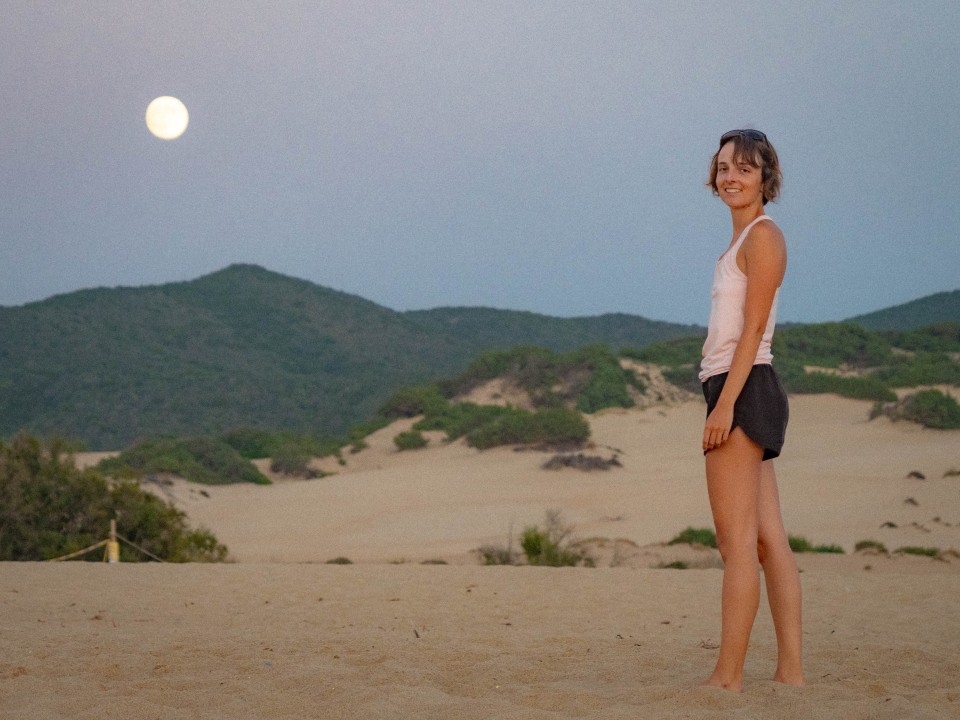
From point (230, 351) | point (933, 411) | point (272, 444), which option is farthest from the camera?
point (230, 351)

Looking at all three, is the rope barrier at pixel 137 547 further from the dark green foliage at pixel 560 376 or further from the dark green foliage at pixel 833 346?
the dark green foliage at pixel 833 346

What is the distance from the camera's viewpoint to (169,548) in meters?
11.3

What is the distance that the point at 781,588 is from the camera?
3.80 m

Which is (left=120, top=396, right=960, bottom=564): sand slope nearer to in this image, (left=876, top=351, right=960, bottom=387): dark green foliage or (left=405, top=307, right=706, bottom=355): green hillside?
(left=876, top=351, right=960, bottom=387): dark green foliage

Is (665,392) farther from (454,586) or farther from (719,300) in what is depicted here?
(719,300)

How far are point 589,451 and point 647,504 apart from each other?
4818 millimetres

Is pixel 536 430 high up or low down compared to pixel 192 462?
up

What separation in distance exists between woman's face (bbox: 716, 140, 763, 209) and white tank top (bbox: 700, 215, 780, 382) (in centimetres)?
11

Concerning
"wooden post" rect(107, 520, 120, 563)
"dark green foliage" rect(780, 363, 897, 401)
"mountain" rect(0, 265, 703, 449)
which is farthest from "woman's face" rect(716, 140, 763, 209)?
"mountain" rect(0, 265, 703, 449)

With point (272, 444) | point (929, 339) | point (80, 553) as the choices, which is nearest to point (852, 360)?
point (929, 339)

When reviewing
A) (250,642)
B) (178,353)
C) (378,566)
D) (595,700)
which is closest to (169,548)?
(378,566)

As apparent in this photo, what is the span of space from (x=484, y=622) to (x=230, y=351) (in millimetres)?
53997

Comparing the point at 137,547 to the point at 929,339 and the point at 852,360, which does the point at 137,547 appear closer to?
the point at 852,360

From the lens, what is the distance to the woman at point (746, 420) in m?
3.62
